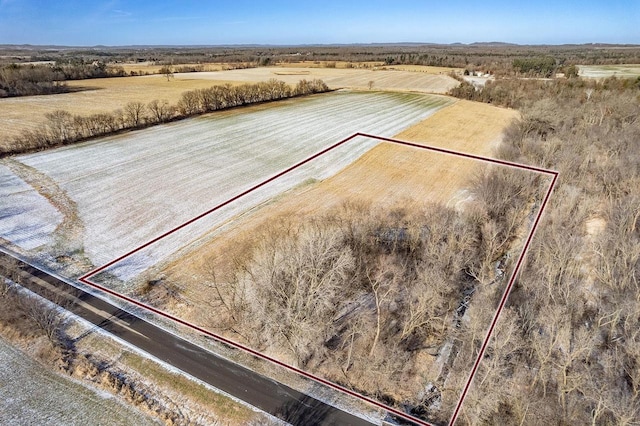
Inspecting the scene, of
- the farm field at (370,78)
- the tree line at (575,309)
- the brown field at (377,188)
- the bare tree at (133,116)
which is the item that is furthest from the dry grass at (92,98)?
the tree line at (575,309)

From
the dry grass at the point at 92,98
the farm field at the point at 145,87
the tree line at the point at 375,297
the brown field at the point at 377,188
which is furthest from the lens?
the farm field at the point at 145,87

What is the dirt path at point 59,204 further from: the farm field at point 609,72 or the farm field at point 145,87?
the farm field at point 609,72

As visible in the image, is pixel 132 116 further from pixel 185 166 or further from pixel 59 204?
pixel 59 204

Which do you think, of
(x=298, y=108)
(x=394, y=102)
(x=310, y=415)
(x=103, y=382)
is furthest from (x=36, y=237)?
(x=394, y=102)

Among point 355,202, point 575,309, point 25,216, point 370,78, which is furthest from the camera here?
point 370,78

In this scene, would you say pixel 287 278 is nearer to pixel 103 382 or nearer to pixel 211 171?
pixel 103 382

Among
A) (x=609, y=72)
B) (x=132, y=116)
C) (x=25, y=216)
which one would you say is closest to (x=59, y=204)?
(x=25, y=216)

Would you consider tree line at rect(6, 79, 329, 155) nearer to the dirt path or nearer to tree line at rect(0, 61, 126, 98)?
the dirt path
